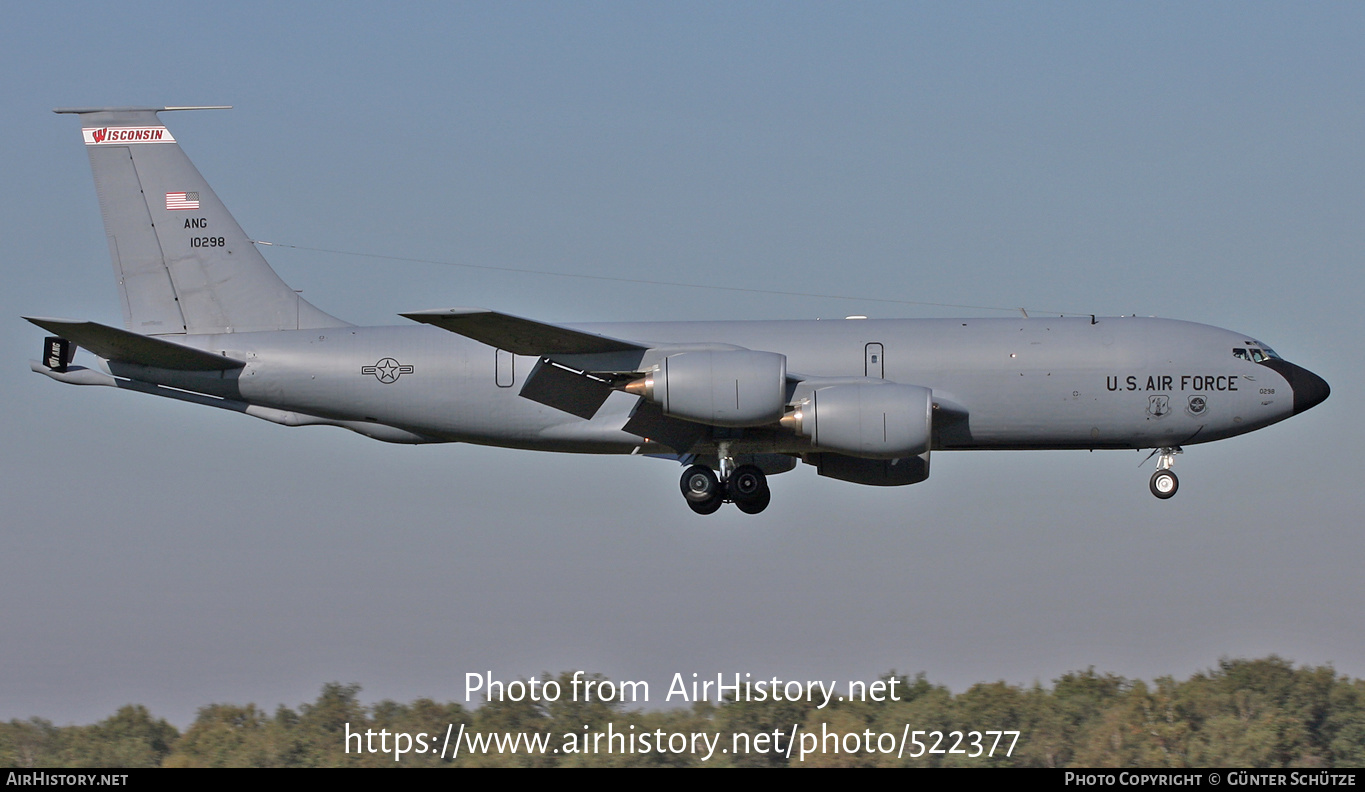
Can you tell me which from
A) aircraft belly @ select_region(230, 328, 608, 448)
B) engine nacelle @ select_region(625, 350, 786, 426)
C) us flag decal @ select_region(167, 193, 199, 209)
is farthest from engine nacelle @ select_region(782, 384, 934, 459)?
Answer: us flag decal @ select_region(167, 193, 199, 209)

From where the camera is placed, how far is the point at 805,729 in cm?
3997

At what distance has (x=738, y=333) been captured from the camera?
36469 millimetres

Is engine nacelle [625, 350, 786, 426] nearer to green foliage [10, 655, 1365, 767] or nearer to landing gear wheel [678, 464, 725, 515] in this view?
landing gear wheel [678, 464, 725, 515]

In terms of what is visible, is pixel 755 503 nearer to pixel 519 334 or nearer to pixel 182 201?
pixel 519 334

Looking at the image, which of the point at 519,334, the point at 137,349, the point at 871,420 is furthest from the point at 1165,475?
the point at 137,349

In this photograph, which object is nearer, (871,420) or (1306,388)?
(871,420)

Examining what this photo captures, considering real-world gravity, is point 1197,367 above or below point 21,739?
above

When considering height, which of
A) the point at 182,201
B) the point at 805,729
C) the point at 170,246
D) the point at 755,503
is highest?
the point at 182,201

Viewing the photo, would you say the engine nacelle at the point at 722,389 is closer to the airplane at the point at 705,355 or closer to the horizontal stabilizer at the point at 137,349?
the airplane at the point at 705,355

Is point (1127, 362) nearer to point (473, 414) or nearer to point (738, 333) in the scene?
point (738, 333)

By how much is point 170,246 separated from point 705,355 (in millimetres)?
13378
